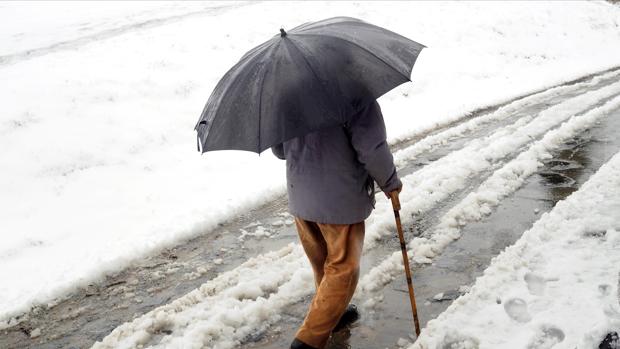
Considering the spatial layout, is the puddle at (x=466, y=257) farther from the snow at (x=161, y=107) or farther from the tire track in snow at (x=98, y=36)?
the tire track in snow at (x=98, y=36)

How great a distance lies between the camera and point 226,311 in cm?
A: 427

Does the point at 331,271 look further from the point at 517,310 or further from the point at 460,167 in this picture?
the point at 460,167

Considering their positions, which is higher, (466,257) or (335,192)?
(335,192)

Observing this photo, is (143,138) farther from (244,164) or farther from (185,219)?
(185,219)

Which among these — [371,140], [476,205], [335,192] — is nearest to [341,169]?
[335,192]

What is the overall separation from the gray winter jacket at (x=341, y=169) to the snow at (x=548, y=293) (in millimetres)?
1142

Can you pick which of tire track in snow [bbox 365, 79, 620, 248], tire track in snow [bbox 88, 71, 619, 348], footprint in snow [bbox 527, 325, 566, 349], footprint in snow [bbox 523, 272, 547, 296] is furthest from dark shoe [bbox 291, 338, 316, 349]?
tire track in snow [bbox 365, 79, 620, 248]

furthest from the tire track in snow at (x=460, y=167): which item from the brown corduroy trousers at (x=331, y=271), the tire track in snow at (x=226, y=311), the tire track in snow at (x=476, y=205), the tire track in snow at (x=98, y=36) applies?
the tire track in snow at (x=98, y=36)

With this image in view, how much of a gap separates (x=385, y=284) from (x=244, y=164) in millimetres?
4985

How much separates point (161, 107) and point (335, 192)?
8987 millimetres

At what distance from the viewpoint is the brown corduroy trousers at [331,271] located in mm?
3338

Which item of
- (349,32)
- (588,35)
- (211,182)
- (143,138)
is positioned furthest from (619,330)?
(588,35)

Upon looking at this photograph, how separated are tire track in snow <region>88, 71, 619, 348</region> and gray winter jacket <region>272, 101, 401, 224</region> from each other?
128cm

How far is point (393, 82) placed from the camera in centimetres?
299
